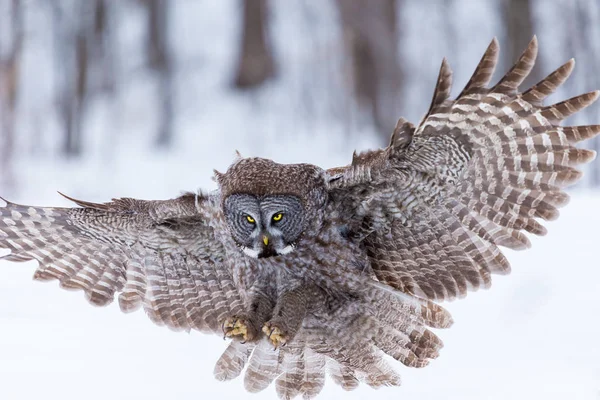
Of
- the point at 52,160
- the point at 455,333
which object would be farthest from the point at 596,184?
the point at 52,160

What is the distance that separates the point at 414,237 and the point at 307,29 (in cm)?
1236

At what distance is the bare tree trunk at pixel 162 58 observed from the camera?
15.2 m

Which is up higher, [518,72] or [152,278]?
[518,72]

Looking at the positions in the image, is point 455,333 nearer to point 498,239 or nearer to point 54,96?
point 498,239

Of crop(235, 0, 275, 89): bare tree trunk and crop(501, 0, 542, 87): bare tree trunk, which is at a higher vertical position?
crop(501, 0, 542, 87): bare tree trunk

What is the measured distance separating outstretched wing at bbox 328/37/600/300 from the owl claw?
0.68 meters

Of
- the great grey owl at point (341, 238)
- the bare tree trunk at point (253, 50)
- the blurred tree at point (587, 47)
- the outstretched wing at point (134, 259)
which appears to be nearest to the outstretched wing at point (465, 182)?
the great grey owl at point (341, 238)

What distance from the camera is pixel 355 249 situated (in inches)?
171

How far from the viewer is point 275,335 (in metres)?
3.94

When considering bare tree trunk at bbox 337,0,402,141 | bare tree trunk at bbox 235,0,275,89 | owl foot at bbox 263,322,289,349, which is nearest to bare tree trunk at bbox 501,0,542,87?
bare tree trunk at bbox 337,0,402,141

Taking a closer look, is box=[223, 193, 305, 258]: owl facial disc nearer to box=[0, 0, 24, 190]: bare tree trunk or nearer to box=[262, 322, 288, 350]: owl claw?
box=[262, 322, 288, 350]: owl claw

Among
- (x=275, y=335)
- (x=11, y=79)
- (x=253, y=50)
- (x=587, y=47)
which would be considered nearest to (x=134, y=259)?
(x=275, y=335)

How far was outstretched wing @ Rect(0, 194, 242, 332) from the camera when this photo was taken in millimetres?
4688

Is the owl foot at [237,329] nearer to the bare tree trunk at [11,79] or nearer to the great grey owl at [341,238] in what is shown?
the great grey owl at [341,238]
